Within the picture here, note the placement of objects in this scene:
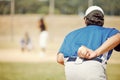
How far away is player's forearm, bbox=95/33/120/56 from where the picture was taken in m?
3.70

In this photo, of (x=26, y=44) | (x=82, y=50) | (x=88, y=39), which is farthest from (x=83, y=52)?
(x=26, y=44)

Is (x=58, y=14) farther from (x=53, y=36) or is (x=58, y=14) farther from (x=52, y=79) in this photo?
(x=52, y=79)

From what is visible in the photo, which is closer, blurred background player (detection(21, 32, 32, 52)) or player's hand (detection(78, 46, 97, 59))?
player's hand (detection(78, 46, 97, 59))

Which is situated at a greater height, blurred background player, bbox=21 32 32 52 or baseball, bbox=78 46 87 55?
baseball, bbox=78 46 87 55

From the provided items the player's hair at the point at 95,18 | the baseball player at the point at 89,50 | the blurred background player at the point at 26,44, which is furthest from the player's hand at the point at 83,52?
the blurred background player at the point at 26,44

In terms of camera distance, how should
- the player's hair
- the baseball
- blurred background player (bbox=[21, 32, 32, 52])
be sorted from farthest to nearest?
blurred background player (bbox=[21, 32, 32, 52]) < the player's hair < the baseball

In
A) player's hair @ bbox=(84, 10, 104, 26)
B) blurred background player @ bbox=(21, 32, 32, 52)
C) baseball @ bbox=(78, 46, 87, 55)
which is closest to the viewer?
baseball @ bbox=(78, 46, 87, 55)

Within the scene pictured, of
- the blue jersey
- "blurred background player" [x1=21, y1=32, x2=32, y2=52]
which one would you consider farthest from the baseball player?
"blurred background player" [x1=21, y1=32, x2=32, y2=52]

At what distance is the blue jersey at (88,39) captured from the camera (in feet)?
12.4

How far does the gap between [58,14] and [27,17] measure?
9.34ft

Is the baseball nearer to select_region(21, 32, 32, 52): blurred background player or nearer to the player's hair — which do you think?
the player's hair

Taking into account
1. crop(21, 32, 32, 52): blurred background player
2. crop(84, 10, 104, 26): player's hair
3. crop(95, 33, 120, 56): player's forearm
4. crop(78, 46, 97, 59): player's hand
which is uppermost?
crop(84, 10, 104, 26): player's hair

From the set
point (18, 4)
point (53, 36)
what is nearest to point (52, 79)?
point (53, 36)

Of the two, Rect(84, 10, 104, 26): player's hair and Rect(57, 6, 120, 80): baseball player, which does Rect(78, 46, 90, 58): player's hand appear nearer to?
Rect(57, 6, 120, 80): baseball player
